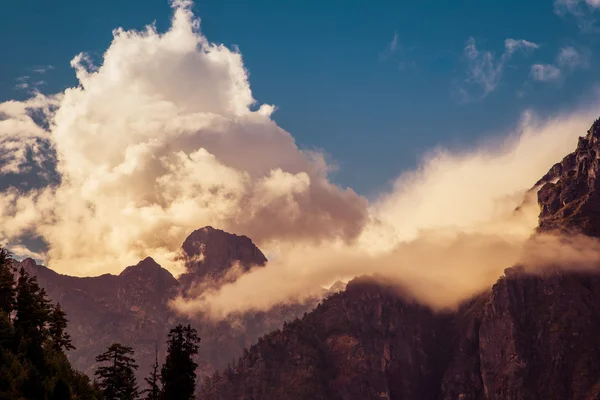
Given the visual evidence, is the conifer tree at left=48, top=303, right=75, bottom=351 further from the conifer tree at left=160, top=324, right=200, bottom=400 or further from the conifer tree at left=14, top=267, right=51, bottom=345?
the conifer tree at left=160, top=324, right=200, bottom=400

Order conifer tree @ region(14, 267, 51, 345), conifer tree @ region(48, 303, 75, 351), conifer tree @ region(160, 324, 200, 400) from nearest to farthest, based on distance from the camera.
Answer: conifer tree @ region(14, 267, 51, 345) < conifer tree @ region(160, 324, 200, 400) < conifer tree @ region(48, 303, 75, 351)

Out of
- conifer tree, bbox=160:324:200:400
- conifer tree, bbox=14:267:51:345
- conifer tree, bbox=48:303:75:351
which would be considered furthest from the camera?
conifer tree, bbox=48:303:75:351

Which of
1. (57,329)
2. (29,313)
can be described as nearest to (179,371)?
(57,329)

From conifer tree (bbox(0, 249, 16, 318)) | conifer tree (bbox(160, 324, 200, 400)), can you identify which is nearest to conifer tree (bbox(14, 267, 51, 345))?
conifer tree (bbox(0, 249, 16, 318))

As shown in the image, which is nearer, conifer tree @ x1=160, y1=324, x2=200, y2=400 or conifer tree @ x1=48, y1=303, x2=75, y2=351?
conifer tree @ x1=160, y1=324, x2=200, y2=400

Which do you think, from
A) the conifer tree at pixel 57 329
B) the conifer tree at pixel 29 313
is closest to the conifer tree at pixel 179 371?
the conifer tree at pixel 57 329

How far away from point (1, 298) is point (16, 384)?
4302cm

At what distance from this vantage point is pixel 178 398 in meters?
169

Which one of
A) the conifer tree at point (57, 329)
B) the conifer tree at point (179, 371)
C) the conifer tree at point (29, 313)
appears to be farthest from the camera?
the conifer tree at point (57, 329)

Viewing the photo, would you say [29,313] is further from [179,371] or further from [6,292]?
[179,371]

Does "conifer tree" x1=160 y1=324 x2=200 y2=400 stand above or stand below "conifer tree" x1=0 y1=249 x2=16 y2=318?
below

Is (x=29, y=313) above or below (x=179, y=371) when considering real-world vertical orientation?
above

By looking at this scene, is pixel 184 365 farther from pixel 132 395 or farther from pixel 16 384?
pixel 16 384

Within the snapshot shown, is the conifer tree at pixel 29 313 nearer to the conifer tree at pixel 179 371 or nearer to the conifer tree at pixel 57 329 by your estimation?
the conifer tree at pixel 57 329
